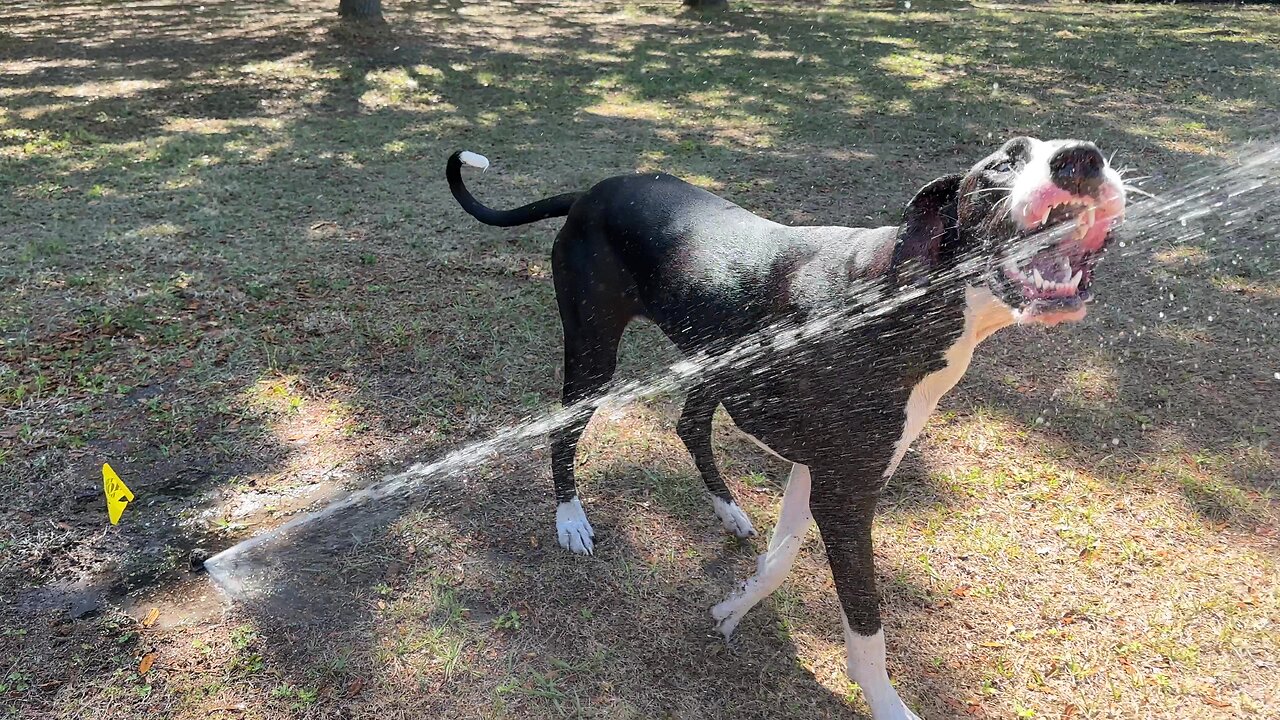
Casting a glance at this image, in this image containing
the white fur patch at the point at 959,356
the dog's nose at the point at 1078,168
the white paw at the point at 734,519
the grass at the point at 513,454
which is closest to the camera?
the dog's nose at the point at 1078,168

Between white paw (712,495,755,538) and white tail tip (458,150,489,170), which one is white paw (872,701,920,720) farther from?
white tail tip (458,150,489,170)

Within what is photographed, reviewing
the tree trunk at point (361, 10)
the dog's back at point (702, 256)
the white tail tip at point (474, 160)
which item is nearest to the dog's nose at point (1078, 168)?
the dog's back at point (702, 256)

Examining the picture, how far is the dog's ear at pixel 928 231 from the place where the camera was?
1.85 metres

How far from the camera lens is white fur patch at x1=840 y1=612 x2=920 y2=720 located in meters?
2.35

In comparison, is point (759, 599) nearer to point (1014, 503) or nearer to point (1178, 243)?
point (1014, 503)

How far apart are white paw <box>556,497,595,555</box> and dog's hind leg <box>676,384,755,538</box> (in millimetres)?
483

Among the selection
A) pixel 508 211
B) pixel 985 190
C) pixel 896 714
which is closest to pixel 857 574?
pixel 896 714

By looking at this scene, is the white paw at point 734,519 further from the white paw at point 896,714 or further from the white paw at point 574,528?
the white paw at point 896,714

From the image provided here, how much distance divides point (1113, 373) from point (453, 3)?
1206cm

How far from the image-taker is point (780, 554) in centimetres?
258

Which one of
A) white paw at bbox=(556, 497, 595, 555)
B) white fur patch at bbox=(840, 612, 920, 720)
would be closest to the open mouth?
white fur patch at bbox=(840, 612, 920, 720)

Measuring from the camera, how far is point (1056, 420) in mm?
3801

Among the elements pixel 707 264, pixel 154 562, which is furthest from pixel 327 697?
pixel 707 264

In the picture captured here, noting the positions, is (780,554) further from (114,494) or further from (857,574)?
(114,494)
